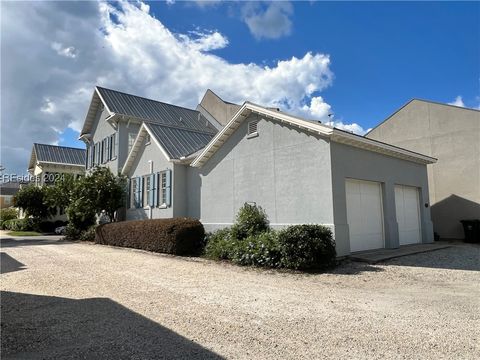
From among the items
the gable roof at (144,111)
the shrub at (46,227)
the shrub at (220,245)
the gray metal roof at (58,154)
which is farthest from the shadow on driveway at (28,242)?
the gray metal roof at (58,154)

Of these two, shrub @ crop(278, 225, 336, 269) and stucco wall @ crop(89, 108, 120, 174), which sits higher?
stucco wall @ crop(89, 108, 120, 174)

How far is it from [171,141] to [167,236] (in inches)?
250

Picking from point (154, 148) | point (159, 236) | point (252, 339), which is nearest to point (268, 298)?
point (252, 339)

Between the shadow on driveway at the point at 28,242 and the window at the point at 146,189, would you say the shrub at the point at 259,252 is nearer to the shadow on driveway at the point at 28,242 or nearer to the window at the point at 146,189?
the window at the point at 146,189

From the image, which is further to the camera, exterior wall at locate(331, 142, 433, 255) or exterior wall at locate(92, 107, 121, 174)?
exterior wall at locate(92, 107, 121, 174)

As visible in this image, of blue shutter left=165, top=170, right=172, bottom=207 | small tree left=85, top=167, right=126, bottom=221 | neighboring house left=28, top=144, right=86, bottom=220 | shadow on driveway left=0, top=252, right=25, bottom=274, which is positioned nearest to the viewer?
shadow on driveway left=0, top=252, right=25, bottom=274

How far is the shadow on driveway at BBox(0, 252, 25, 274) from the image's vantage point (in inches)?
417

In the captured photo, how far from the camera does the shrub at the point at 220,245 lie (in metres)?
11.8

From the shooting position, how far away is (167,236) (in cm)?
1375

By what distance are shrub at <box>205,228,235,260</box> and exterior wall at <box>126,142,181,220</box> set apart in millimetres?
4184

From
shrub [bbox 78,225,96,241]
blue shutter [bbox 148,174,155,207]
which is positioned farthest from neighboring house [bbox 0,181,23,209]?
blue shutter [bbox 148,174,155,207]

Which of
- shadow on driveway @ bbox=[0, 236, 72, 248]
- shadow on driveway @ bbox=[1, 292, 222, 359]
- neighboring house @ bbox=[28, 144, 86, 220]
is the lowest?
shadow on driveway @ bbox=[1, 292, 222, 359]

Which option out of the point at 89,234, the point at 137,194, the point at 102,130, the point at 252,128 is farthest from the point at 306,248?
the point at 102,130

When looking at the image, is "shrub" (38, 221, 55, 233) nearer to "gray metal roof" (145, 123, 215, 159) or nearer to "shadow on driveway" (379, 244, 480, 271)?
"gray metal roof" (145, 123, 215, 159)
